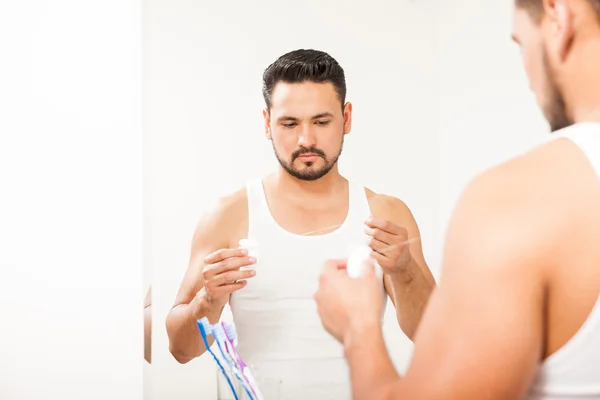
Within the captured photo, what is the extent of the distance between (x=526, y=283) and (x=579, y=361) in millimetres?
111

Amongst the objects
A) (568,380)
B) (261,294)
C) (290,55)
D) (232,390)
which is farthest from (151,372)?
(568,380)

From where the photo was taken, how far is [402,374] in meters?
0.76

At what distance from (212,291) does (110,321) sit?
443mm

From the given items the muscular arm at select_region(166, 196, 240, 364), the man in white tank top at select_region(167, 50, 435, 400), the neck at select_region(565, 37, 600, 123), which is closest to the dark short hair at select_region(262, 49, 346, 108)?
the man in white tank top at select_region(167, 50, 435, 400)

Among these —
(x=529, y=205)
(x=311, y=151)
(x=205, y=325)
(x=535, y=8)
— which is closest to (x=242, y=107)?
(x=311, y=151)

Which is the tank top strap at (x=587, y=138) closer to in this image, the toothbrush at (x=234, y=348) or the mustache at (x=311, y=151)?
the mustache at (x=311, y=151)

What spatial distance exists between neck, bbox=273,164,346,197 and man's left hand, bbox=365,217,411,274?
9 centimetres

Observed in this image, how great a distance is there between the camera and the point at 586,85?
0.74 m

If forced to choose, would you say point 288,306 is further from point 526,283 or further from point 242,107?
point 526,283

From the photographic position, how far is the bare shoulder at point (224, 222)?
1.24 metres

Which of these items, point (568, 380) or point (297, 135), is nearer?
point (568, 380)

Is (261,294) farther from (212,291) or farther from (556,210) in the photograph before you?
(556,210)

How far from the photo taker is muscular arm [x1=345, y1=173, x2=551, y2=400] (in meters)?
0.64

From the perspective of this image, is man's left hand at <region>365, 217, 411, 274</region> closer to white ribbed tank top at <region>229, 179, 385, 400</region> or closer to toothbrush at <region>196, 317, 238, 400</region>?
white ribbed tank top at <region>229, 179, 385, 400</region>
